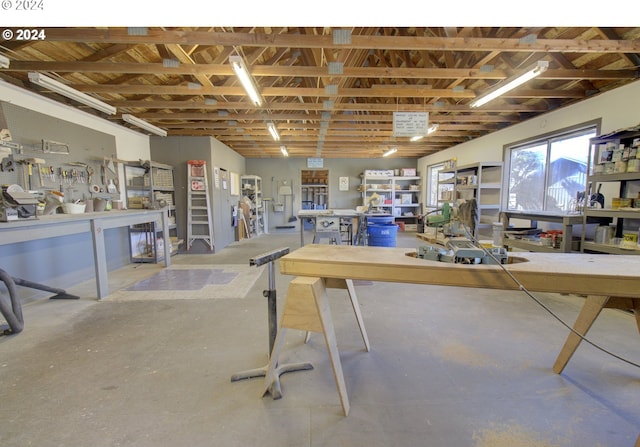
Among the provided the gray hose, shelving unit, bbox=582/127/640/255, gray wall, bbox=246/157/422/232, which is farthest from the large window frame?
the gray hose

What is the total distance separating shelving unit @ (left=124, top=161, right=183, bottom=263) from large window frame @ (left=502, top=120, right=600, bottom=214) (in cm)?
671

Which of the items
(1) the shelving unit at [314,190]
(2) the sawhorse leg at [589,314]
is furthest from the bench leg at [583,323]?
(1) the shelving unit at [314,190]

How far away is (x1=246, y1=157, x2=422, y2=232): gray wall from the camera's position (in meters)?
9.21

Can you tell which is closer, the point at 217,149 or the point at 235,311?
the point at 235,311

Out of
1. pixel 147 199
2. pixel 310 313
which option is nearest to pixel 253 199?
pixel 147 199

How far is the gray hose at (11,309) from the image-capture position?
2.27 metres

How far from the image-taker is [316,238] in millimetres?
4695

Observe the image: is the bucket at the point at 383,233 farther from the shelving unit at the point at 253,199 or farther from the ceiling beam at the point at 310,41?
the shelving unit at the point at 253,199

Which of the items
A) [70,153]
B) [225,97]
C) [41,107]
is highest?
[225,97]

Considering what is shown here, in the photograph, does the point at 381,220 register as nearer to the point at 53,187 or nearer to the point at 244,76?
the point at 244,76

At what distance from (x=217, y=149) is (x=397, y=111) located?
4.24 m

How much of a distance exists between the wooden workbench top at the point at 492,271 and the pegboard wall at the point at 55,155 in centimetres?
376
